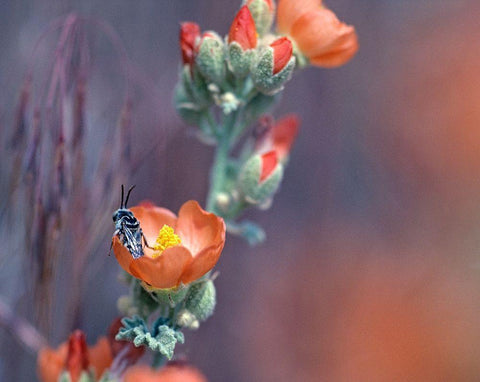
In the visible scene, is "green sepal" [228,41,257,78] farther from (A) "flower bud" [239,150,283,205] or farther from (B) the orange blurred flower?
(B) the orange blurred flower

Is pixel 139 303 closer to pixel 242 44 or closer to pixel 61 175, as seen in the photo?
pixel 61 175

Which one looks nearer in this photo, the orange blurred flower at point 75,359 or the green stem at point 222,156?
the orange blurred flower at point 75,359

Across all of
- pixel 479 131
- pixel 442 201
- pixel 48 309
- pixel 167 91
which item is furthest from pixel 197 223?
pixel 479 131

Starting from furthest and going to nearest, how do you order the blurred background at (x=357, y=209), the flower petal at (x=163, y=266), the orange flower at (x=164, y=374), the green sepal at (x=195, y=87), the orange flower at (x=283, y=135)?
the blurred background at (x=357, y=209), the orange flower at (x=283, y=135), the green sepal at (x=195, y=87), the orange flower at (x=164, y=374), the flower petal at (x=163, y=266)

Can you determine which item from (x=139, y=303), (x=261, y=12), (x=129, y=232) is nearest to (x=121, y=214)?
(x=129, y=232)

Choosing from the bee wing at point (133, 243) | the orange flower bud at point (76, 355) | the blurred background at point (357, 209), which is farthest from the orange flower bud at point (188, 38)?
the blurred background at point (357, 209)

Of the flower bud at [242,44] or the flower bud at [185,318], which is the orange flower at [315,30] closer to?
the flower bud at [242,44]
